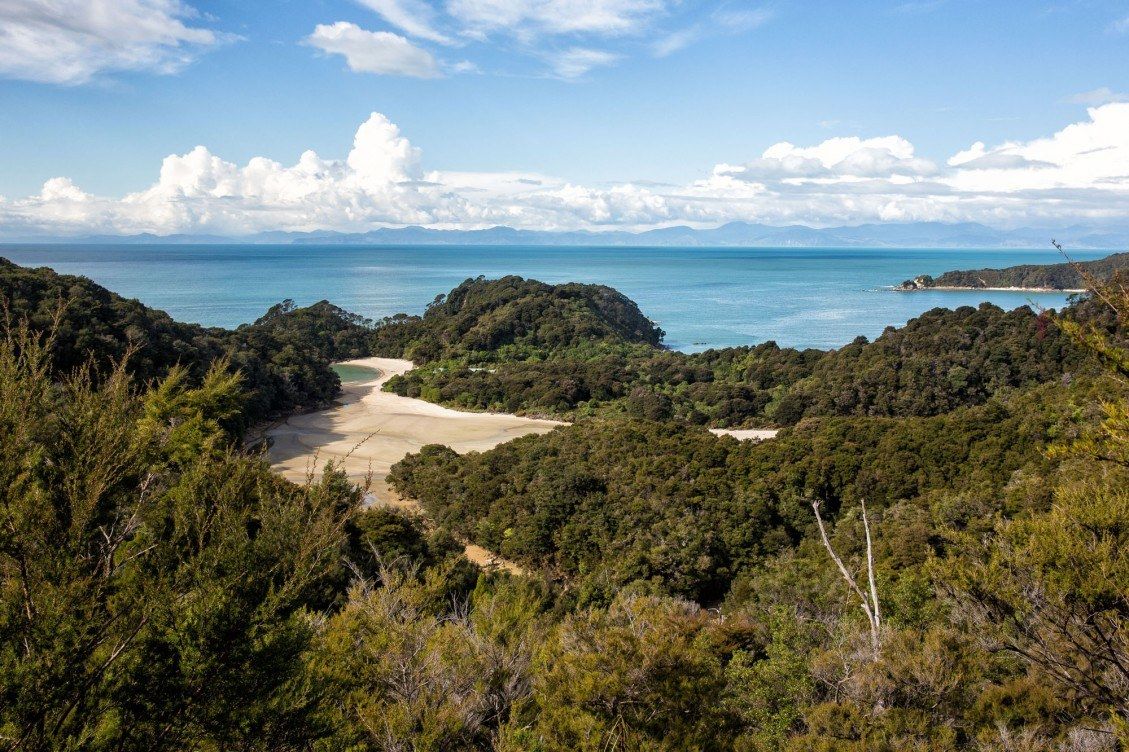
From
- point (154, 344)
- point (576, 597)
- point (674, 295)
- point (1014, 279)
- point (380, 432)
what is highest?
point (1014, 279)

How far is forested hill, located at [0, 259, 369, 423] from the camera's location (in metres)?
23.7

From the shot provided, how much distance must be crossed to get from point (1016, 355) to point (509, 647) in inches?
1207

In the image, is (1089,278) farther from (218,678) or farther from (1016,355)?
(1016,355)

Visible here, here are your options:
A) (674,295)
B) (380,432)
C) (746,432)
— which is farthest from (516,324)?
(674,295)

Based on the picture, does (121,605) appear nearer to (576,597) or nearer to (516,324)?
(576,597)

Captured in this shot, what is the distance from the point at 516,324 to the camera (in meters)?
49.7

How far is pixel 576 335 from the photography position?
47438 mm

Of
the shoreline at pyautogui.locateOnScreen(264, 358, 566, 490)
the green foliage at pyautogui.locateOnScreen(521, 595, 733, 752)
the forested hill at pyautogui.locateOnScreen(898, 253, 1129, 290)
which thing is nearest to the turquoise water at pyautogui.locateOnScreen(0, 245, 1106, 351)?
the forested hill at pyautogui.locateOnScreen(898, 253, 1129, 290)

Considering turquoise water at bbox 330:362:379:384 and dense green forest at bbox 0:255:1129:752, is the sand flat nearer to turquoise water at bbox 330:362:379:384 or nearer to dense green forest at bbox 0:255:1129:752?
turquoise water at bbox 330:362:379:384

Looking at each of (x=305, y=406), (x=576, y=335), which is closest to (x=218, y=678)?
(x=305, y=406)

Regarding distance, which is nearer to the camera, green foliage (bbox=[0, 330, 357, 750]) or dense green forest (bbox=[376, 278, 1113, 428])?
green foliage (bbox=[0, 330, 357, 750])

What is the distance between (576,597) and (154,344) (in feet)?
73.1

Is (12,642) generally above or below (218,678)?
above

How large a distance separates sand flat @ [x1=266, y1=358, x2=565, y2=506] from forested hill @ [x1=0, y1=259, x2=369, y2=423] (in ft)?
5.26
